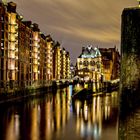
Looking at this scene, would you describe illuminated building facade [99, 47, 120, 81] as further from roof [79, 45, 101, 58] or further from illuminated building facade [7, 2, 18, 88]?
illuminated building facade [7, 2, 18, 88]

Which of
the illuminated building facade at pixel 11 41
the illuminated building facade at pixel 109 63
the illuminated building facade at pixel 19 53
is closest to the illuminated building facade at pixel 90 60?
the illuminated building facade at pixel 109 63

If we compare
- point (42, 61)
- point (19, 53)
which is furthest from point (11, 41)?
point (42, 61)

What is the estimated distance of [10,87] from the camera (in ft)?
210

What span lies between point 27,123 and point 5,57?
102 feet

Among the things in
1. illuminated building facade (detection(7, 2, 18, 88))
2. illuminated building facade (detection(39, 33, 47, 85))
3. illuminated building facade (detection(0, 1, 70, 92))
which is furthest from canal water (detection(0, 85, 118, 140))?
illuminated building facade (detection(39, 33, 47, 85))

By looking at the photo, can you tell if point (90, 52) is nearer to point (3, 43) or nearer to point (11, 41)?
point (11, 41)

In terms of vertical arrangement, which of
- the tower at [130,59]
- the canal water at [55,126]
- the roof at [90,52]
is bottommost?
the canal water at [55,126]

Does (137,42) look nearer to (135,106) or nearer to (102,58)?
(135,106)

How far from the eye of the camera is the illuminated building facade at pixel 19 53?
2472 inches

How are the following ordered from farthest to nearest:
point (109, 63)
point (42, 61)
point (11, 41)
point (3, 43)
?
1. point (109, 63)
2. point (42, 61)
3. point (11, 41)
4. point (3, 43)

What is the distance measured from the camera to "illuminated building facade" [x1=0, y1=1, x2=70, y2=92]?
62.8 m

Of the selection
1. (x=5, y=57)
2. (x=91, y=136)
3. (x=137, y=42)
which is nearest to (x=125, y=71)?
(x=137, y=42)

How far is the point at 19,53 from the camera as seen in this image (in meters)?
77.8

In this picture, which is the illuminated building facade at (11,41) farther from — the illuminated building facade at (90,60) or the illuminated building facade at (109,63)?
the illuminated building facade at (109,63)
